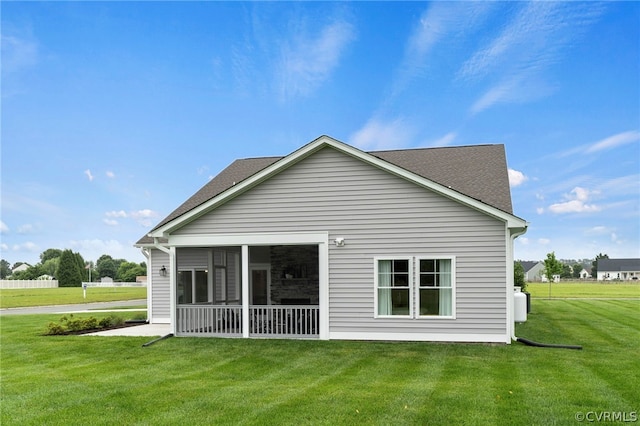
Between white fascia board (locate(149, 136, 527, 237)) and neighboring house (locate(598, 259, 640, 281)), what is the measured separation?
98.3 meters

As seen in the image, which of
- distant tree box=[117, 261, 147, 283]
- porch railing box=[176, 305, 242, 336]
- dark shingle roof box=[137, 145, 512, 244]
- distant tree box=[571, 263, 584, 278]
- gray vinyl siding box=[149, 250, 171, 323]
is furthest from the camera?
distant tree box=[571, 263, 584, 278]

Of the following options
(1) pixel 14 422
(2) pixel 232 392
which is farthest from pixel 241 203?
(1) pixel 14 422

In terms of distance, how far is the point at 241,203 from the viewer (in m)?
13.4

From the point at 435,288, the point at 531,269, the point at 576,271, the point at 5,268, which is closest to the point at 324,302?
the point at 435,288

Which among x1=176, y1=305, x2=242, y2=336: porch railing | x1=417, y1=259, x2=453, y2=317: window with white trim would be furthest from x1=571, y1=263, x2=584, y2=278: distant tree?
x1=176, y1=305, x2=242, y2=336: porch railing

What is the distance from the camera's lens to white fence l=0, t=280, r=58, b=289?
65.1 m

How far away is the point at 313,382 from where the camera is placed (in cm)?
812

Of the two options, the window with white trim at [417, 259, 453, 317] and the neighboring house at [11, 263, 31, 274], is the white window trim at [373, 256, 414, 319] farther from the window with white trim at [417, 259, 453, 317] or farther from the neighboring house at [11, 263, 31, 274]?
the neighboring house at [11, 263, 31, 274]

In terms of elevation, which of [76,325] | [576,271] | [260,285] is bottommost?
[576,271]

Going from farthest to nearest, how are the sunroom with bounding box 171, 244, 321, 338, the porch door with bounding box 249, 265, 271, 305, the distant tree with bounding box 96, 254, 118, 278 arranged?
the distant tree with bounding box 96, 254, 118, 278 → the porch door with bounding box 249, 265, 271, 305 → the sunroom with bounding box 171, 244, 321, 338

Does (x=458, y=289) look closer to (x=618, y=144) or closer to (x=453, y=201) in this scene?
(x=453, y=201)

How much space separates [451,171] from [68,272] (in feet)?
226

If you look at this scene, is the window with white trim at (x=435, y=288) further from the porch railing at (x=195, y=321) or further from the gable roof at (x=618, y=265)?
the gable roof at (x=618, y=265)

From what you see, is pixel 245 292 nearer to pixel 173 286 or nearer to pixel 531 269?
pixel 173 286
